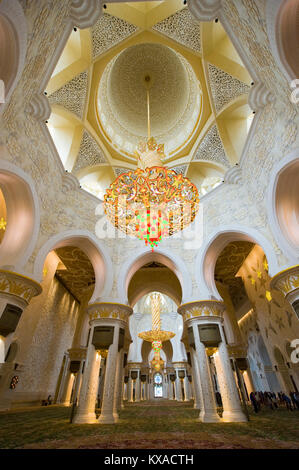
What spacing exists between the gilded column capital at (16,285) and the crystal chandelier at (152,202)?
2287 mm

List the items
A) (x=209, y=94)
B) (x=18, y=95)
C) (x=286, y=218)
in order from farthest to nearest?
(x=209, y=94) → (x=286, y=218) → (x=18, y=95)

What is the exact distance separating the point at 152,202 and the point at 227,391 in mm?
4516

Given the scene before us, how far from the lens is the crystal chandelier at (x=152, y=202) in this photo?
4.54 m

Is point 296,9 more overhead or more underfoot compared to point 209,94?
more underfoot

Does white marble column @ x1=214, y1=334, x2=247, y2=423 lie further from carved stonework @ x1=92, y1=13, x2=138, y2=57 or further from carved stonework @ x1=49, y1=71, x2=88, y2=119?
carved stonework @ x1=92, y1=13, x2=138, y2=57

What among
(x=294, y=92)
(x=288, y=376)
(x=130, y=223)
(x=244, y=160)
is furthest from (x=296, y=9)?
(x=288, y=376)

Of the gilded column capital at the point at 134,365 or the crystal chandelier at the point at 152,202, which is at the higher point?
the crystal chandelier at the point at 152,202

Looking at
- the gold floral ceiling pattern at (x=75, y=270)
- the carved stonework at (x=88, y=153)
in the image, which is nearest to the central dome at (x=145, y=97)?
the carved stonework at (x=88, y=153)

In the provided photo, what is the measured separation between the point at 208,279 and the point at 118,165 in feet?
17.5

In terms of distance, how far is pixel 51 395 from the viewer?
9.20 m

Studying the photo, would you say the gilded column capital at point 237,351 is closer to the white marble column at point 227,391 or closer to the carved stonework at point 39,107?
the white marble column at point 227,391

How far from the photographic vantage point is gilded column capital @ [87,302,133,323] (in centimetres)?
573

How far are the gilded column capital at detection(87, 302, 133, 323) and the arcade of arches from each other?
35mm

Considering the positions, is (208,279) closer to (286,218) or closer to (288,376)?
(286,218)
